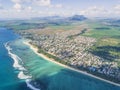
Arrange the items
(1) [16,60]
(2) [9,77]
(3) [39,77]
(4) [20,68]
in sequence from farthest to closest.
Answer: (1) [16,60] → (4) [20,68] → (3) [39,77] → (2) [9,77]

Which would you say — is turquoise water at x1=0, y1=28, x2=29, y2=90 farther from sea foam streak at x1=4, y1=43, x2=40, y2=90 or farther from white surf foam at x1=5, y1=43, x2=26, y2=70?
white surf foam at x1=5, y1=43, x2=26, y2=70

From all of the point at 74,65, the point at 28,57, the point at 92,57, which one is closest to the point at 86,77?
the point at 74,65

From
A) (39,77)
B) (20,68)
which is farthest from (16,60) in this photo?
(39,77)

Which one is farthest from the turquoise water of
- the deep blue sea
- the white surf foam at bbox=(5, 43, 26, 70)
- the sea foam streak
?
the white surf foam at bbox=(5, 43, 26, 70)

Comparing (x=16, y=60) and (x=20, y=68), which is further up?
(x=20, y=68)

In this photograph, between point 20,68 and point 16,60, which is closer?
point 20,68

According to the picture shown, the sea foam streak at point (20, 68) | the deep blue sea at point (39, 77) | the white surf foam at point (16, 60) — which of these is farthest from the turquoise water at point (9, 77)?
the white surf foam at point (16, 60)

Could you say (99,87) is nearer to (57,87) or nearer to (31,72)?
(57,87)

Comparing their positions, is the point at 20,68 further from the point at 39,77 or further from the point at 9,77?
the point at 39,77
